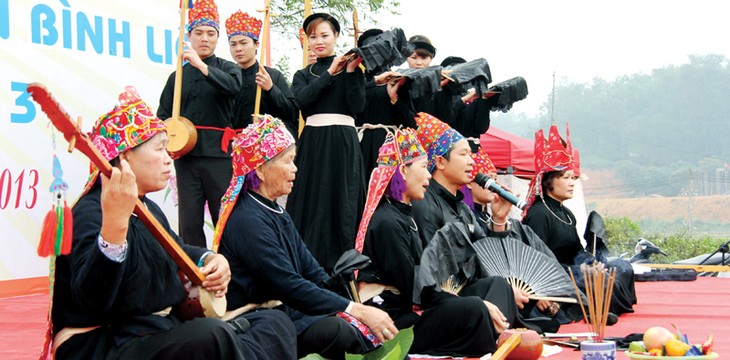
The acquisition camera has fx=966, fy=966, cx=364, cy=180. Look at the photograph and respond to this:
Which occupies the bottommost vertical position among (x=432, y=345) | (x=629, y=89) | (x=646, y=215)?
(x=646, y=215)

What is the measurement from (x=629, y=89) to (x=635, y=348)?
54.4 m

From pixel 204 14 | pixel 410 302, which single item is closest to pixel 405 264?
pixel 410 302

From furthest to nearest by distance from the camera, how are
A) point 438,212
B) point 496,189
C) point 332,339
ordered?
point 496,189 → point 438,212 → point 332,339

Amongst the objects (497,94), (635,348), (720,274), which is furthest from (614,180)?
(635,348)

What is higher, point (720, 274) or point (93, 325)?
point (93, 325)

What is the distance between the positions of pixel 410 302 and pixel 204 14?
7.66ft

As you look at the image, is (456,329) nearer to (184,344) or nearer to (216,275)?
(216,275)

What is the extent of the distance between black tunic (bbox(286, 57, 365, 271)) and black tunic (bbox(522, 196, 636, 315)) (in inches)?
48.0

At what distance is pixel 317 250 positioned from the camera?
5746 millimetres

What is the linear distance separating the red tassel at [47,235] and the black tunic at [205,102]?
3.21 metres

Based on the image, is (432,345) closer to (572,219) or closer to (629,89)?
(572,219)

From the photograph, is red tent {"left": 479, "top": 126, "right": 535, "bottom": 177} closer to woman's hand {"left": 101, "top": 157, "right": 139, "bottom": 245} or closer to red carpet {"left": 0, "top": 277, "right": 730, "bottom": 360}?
red carpet {"left": 0, "top": 277, "right": 730, "bottom": 360}

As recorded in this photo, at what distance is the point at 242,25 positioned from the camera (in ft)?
19.5

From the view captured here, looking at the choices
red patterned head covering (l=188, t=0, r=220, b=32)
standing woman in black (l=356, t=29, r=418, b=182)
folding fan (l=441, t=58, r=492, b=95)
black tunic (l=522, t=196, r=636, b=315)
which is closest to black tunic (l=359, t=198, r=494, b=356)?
standing woman in black (l=356, t=29, r=418, b=182)
